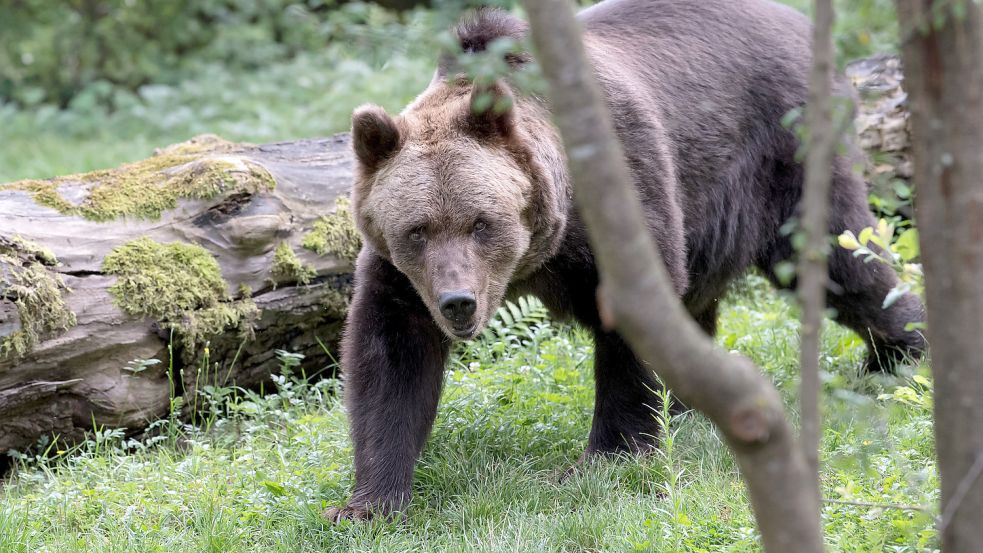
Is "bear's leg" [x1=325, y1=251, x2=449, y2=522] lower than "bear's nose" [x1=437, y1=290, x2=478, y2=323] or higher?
lower

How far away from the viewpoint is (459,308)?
4.68m

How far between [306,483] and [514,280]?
4.74 ft

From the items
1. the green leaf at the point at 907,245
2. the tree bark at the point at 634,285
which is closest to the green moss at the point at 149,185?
the green leaf at the point at 907,245

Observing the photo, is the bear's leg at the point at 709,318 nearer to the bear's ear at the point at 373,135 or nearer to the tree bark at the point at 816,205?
the bear's ear at the point at 373,135

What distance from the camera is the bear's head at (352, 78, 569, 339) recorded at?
479cm

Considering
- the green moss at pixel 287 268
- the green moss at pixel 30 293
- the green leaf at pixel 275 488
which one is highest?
the green moss at pixel 30 293

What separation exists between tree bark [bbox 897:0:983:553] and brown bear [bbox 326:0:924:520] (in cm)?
155

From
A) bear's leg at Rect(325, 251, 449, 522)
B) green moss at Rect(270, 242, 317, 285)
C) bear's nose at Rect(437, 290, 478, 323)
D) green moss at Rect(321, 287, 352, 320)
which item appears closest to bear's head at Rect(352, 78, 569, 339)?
bear's nose at Rect(437, 290, 478, 323)

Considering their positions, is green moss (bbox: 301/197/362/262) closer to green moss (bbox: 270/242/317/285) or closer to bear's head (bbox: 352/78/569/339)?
green moss (bbox: 270/242/317/285)

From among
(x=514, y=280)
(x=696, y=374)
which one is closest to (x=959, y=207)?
(x=696, y=374)

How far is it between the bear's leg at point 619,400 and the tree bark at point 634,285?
3008 millimetres

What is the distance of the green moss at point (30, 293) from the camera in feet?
17.8

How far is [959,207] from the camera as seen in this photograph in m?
2.45

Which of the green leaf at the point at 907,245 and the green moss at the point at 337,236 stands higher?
the green leaf at the point at 907,245
